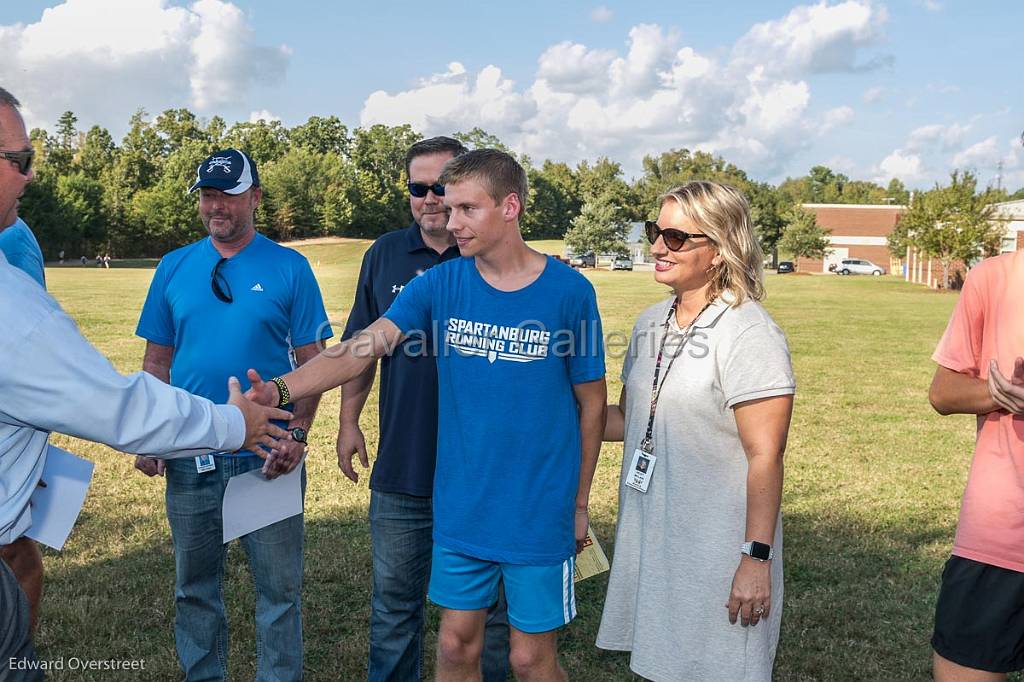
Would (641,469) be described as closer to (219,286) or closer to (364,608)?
(219,286)

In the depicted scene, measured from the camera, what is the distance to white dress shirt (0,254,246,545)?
216 cm

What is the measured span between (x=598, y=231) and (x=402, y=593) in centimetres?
9314

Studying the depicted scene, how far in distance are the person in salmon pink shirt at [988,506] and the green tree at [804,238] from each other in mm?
87959

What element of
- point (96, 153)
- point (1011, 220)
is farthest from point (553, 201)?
point (1011, 220)

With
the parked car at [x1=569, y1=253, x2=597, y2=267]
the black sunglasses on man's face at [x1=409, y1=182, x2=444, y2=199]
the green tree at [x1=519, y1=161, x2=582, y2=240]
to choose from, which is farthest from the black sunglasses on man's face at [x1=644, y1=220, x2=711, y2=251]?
the green tree at [x1=519, y1=161, x2=582, y2=240]

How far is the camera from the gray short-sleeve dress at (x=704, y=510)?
290 centimetres

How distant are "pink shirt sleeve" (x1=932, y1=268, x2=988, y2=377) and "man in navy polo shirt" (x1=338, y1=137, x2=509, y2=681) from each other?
209 cm

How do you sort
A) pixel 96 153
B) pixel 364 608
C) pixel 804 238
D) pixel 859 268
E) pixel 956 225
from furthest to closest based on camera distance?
pixel 96 153 < pixel 859 268 < pixel 804 238 < pixel 956 225 < pixel 364 608

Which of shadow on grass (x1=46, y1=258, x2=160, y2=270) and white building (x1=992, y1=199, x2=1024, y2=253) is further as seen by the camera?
shadow on grass (x1=46, y1=258, x2=160, y2=270)

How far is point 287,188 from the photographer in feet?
290

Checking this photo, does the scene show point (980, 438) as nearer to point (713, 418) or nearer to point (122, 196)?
point (713, 418)

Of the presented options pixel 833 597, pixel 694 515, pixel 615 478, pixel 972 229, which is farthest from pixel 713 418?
pixel 972 229

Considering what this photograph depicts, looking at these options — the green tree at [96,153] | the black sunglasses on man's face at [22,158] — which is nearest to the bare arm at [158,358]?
the black sunglasses on man's face at [22,158]

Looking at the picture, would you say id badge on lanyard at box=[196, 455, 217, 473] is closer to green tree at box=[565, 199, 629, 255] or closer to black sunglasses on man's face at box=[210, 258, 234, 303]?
black sunglasses on man's face at box=[210, 258, 234, 303]
